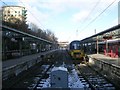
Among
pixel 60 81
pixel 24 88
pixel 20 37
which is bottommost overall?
pixel 24 88

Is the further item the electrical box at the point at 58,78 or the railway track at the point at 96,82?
the railway track at the point at 96,82

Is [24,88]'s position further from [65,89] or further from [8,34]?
[8,34]

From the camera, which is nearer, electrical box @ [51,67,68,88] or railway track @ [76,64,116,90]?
electrical box @ [51,67,68,88]

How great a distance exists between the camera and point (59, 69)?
9836 mm

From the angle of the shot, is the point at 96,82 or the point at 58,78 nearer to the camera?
the point at 58,78

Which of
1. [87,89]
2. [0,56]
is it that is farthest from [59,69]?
[0,56]

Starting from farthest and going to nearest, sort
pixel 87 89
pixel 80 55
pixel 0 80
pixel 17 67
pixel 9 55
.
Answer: pixel 80 55 → pixel 9 55 → pixel 17 67 → pixel 0 80 → pixel 87 89

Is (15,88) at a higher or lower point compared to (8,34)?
lower

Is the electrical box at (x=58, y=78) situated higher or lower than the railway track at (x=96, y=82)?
higher

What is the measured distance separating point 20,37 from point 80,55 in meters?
9.00

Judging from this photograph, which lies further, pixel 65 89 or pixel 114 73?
pixel 114 73

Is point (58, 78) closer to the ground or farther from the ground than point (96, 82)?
farther from the ground

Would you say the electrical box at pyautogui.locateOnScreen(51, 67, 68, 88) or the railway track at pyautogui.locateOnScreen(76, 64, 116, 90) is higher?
the electrical box at pyautogui.locateOnScreen(51, 67, 68, 88)

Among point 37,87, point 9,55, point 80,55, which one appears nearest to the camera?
point 37,87
